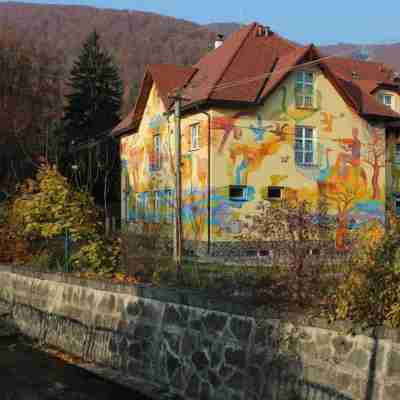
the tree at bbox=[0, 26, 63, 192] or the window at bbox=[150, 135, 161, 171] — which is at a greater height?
the tree at bbox=[0, 26, 63, 192]

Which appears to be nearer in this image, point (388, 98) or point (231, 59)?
point (231, 59)

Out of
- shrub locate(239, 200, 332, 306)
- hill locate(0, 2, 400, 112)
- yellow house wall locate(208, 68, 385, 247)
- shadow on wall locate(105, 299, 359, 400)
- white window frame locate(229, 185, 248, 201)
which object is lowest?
shadow on wall locate(105, 299, 359, 400)

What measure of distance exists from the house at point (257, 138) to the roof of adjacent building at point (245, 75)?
0.06m

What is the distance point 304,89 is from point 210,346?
23.5 meters

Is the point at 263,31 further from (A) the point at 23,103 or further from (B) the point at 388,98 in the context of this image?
(A) the point at 23,103

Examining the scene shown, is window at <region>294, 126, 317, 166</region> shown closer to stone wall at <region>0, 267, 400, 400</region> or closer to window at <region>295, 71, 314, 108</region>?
window at <region>295, 71, 314, 108</region>

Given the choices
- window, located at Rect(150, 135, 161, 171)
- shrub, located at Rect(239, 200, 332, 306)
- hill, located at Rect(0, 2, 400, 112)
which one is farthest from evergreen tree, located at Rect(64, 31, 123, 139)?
shrub, located at Rect(239, 200, 332, 306)

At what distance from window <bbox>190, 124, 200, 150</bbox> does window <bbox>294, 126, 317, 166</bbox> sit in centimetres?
470

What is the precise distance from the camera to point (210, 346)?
8398 mm

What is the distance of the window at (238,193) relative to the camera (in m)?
28.6

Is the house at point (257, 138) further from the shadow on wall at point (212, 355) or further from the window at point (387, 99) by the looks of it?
the shadow on wall at point (212, 355)

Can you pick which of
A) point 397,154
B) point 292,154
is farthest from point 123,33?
point 292,154

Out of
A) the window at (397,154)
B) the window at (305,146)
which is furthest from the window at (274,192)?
the window at (397,154)

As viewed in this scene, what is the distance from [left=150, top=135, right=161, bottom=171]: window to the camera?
33344mm
